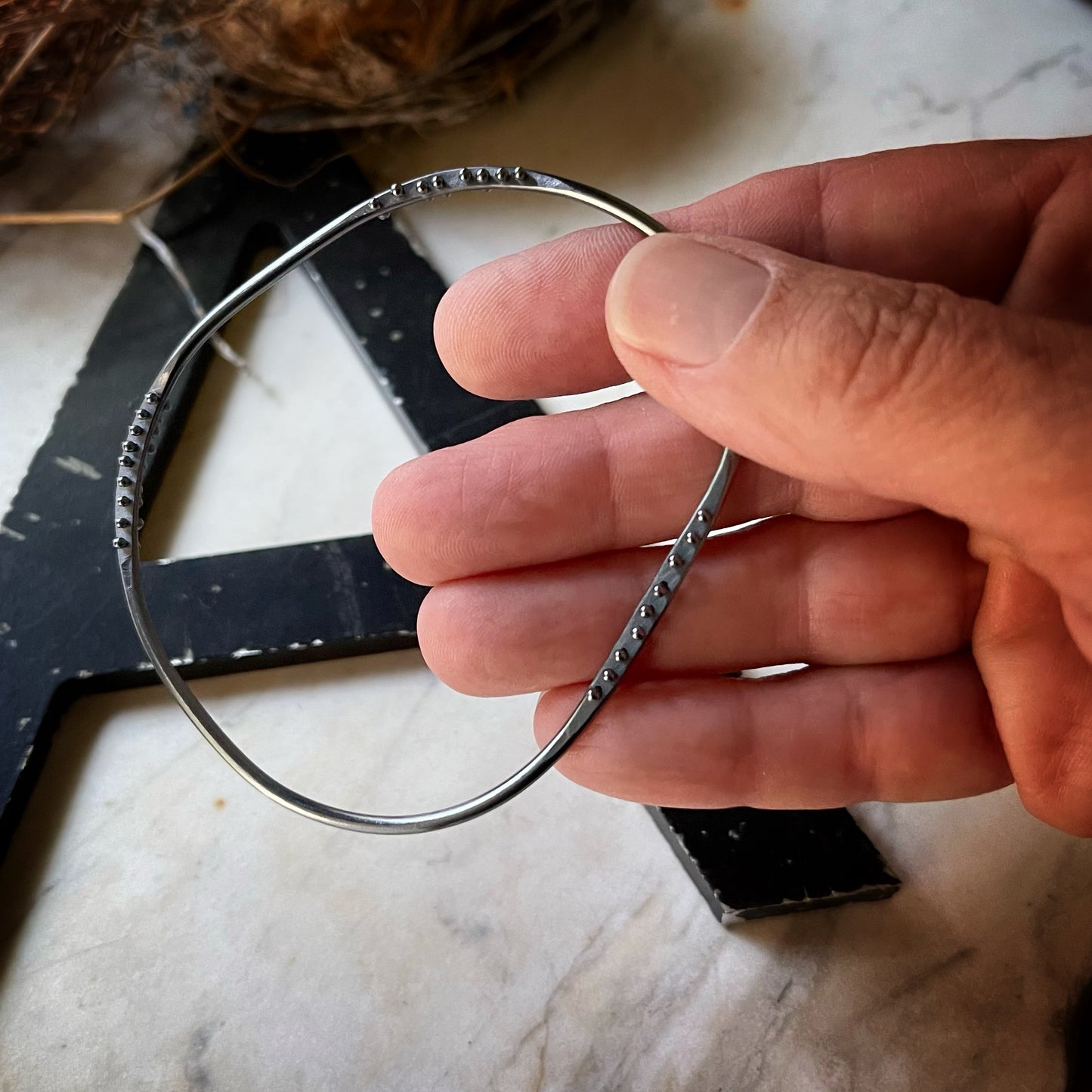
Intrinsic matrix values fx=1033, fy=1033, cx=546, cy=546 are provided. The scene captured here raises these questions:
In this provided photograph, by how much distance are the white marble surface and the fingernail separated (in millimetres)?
252

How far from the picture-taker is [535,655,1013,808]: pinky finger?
489 mm

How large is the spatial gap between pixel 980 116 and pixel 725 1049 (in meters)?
0.65

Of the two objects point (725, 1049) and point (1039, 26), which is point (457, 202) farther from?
point (725, 1049)

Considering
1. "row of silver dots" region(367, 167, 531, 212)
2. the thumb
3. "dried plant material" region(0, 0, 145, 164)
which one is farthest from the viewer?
"dried plant material" region(0, 0, 145, 164)

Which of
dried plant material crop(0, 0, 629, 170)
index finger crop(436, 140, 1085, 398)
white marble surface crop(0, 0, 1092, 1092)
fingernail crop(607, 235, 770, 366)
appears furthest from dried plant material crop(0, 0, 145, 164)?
fingernail crop(607, 235, 770, 366)

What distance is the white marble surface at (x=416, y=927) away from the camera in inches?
18.8

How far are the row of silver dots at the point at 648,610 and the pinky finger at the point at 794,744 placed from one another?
22mm

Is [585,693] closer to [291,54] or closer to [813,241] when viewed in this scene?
[813,241]

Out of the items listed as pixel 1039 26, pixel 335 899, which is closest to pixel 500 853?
pixel 335 899

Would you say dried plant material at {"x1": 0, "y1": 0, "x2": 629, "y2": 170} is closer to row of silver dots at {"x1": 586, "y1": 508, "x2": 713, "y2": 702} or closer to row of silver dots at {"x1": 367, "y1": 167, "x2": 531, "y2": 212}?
row of silver dots at {"x1": 367, "y1": 167, "x2": 531, "y2": 212}

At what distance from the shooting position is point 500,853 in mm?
533

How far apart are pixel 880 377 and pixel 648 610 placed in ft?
0.55

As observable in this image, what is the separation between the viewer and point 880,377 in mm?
364

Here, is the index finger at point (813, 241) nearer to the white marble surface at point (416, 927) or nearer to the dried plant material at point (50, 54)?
the white marble surface at point (416, 927)
